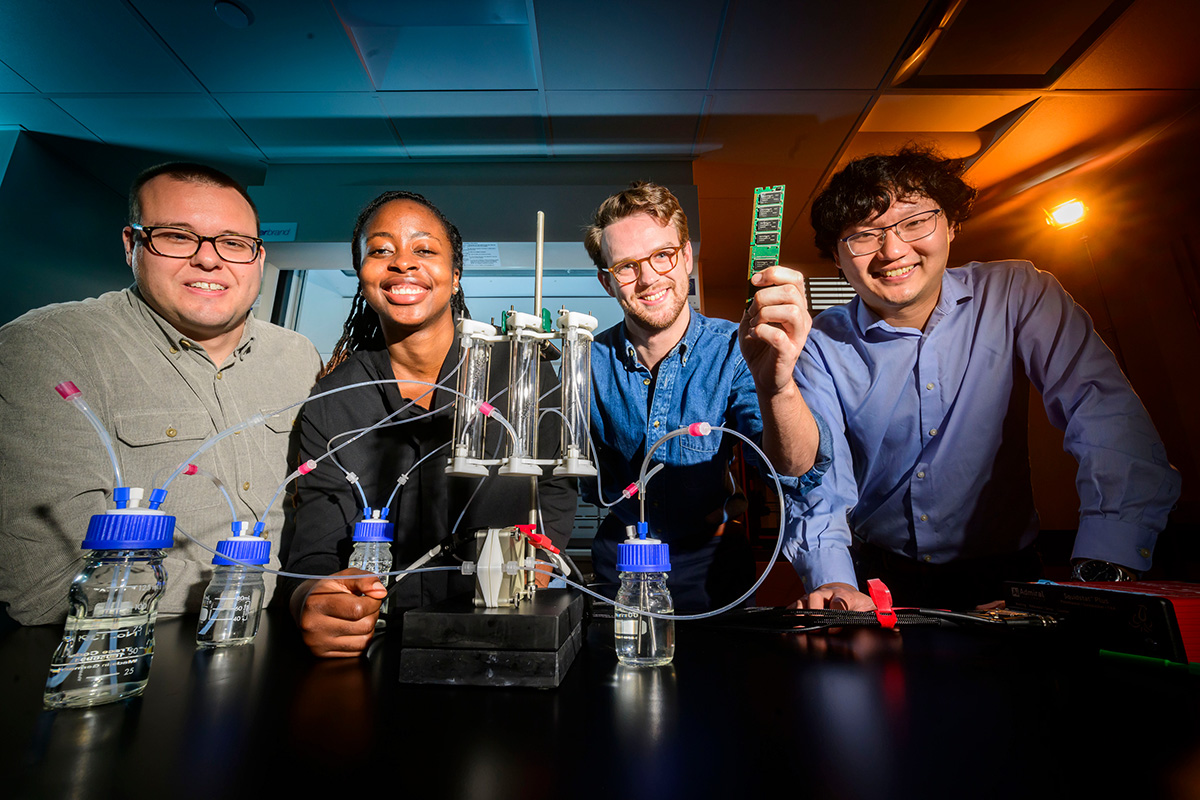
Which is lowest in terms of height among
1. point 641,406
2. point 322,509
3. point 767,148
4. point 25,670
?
point 25,670

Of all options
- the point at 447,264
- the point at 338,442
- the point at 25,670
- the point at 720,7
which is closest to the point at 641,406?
the point at 447,264

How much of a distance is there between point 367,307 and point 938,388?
6.06ft

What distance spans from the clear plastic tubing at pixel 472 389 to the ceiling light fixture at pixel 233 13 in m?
2.45

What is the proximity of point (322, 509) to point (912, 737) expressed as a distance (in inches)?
43.0

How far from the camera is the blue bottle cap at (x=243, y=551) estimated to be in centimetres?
72

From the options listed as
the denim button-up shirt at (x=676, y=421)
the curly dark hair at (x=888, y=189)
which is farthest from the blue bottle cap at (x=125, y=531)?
the curly dark hair at (x=888, y=189)

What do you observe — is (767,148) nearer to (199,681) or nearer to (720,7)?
(720,7)

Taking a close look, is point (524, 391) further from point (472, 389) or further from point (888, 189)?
point (888, 189)

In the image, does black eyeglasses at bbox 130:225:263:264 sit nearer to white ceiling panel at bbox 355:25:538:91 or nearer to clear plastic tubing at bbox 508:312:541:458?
clear plastic tubing at bbox 508:312:541:458

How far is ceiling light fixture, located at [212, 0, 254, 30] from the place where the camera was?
2.10 m

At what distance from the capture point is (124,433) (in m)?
1.05

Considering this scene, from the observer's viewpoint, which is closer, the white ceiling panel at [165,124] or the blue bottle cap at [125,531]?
the blue bottle cap at [125,531]

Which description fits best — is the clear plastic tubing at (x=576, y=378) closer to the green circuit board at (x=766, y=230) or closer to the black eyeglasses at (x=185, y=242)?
the green circuit board at (x=766, y=230)

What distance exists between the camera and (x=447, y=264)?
51.9 inches
